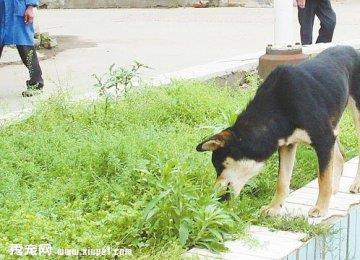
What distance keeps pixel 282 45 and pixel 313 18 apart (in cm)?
232

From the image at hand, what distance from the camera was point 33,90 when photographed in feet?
27.3

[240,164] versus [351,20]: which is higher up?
[240,164]

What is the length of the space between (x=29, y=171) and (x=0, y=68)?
6174mm

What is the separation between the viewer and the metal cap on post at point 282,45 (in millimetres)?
8109

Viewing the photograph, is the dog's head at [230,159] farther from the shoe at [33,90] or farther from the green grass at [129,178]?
the shoe at [33,90]

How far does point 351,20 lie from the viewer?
15992 millimetres

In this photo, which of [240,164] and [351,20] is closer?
[240,164]

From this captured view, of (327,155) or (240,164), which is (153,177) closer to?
(240,164)

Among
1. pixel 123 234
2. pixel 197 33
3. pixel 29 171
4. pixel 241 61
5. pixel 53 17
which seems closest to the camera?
pixel 123 234

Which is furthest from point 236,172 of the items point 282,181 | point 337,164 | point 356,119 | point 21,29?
point 21,29

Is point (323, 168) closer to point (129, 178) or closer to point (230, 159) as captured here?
point (230, 159)

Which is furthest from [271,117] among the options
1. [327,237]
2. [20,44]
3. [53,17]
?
[53,17]

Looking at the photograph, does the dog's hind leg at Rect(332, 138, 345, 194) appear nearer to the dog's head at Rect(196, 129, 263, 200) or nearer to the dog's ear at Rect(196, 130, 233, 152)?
the dog's head at Rect(196, 129, 263, 200)

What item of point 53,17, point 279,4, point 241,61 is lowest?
point 53,17
